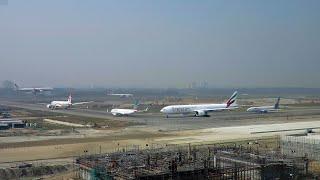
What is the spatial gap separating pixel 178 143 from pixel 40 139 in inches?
774

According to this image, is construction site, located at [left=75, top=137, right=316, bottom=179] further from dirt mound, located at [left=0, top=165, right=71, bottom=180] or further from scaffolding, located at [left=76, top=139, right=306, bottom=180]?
dirt mound, located at [left=0, top=165, right=71, bottom=180]

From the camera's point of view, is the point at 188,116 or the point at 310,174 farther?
the point at 188,116

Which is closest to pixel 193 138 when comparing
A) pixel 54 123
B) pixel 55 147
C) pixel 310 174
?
pixel 55 147

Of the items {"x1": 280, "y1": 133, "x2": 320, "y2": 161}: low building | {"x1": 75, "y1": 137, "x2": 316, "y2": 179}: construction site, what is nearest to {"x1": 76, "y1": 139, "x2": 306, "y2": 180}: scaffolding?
{"x1": 75, "y1": 137, "x2": 316, "y2": 179}: construction site

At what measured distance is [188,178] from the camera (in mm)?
34875

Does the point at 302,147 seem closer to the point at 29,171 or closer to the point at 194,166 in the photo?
the point at 194,166

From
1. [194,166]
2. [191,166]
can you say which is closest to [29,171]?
[191,166]

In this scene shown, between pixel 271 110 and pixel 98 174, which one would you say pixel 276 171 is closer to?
pixel 98 174

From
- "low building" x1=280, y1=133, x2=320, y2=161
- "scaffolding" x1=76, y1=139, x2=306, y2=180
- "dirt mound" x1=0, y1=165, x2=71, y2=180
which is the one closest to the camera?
"scaffolding" x1=76, y1=139, x2=306, y2=180

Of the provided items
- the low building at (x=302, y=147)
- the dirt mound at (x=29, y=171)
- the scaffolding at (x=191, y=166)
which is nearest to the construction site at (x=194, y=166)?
the scaffolding at (x=191, y=166)

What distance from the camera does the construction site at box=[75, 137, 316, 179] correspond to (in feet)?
114

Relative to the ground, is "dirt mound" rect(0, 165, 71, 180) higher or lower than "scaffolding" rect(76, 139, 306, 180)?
lower

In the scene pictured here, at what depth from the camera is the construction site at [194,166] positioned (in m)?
34.8

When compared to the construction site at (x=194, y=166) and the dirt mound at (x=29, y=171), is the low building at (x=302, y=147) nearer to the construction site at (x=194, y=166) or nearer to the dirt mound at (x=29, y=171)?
the construction site at (x=194, y=166)
